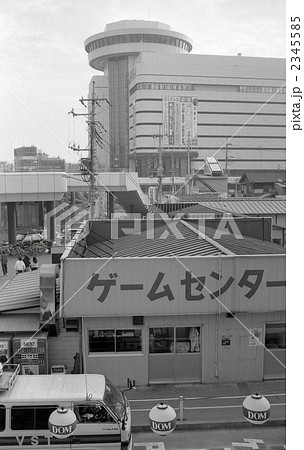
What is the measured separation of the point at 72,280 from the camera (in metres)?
11.7

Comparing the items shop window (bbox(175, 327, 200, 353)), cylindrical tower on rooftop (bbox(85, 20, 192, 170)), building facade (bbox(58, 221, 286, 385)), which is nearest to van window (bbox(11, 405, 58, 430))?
building facade (bbox(58, 221, 286, 385))

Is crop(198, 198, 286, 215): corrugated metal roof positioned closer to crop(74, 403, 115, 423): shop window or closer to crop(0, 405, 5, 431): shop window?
crop(74, 403, 115, 423): shop window

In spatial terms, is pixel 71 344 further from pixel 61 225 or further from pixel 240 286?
pixel 61 225

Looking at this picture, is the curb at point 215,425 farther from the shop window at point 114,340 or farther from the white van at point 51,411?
the shop window at point 114,340

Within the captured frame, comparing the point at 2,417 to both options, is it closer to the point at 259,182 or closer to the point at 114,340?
the point at 114,340

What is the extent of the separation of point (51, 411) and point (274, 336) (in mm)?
6647

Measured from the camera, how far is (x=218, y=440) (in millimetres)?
9758

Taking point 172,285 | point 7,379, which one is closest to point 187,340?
point 172,285

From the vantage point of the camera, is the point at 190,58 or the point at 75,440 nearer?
the point at 75,440

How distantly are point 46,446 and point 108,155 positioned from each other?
136 m

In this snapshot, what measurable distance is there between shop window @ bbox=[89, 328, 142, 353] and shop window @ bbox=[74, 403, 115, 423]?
3953 millimetres

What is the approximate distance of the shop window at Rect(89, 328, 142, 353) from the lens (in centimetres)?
1229

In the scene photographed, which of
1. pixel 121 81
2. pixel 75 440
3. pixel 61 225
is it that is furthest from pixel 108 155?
pixel 75 440

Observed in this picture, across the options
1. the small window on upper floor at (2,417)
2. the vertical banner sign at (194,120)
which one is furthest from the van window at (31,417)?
the vertical banner sign at (194,120)
